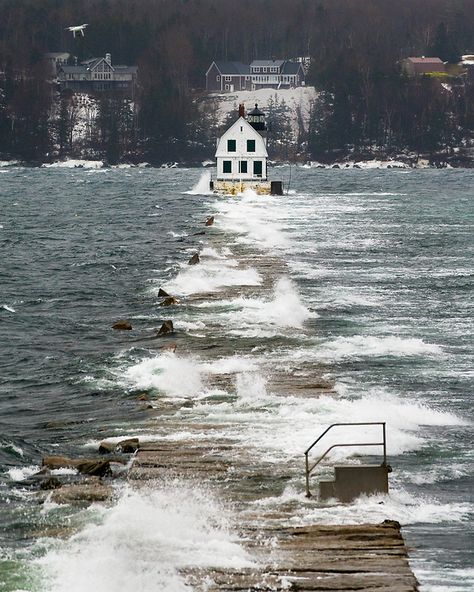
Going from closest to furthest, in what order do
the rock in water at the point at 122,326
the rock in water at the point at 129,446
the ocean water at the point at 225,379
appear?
the ocean water at the point at 225,379 < the rock in water at the point at 129,446 < the rock in water at the point at 122,326

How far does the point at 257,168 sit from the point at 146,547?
3566 inches

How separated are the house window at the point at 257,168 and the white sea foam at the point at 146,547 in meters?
87.9

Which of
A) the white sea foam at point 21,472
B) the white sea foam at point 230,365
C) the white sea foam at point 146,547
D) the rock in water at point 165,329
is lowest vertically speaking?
the rock in water at point 165,329

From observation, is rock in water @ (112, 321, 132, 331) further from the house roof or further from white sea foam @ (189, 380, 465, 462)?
the house roof

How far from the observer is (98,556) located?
15.2 meters

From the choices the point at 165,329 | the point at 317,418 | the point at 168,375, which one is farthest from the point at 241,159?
the point at 317,418

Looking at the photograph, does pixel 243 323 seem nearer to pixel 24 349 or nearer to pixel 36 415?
pixel 24 349

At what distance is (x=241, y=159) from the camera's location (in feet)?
343

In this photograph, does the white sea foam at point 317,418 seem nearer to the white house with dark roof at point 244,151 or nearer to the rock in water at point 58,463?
the rock in water at point 58,463

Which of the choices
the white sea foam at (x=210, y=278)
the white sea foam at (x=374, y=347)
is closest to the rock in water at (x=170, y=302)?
the white sea foam at (x=210, y=278)

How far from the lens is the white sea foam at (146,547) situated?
14.4m

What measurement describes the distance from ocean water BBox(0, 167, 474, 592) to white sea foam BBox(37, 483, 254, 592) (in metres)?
0.03

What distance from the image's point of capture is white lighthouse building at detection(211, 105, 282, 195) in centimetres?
10294

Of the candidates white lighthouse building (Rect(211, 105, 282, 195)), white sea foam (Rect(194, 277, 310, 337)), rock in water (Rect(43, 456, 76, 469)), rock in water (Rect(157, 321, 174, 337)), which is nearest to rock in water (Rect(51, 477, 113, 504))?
rock in water (Rect(43, 456, 76, 469))
